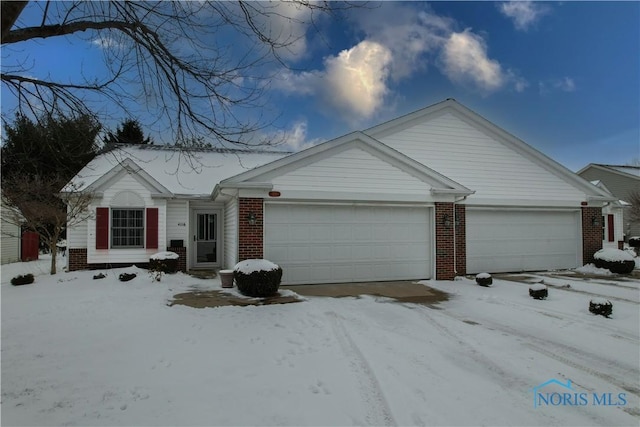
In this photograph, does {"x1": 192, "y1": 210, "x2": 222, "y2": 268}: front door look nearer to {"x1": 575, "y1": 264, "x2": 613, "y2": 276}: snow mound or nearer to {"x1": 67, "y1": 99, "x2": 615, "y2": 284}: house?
{"x1": 67, "y1": 99, "x2": 615, "y2": 284}: house

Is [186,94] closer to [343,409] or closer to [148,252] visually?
[343,409]

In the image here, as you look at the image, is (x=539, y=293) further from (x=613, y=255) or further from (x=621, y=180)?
(x=621, y=180)

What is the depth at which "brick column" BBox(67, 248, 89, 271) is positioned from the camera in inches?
537

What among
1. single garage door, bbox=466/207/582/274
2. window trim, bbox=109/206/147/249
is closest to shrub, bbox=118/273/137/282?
window trim, bbox=109/206/147/249

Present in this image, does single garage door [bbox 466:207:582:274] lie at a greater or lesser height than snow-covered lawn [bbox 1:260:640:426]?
greater

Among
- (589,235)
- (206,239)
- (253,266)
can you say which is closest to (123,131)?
(253,266)

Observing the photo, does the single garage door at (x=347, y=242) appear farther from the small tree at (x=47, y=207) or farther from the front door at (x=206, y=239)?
the small tree at (x=47, y=207)

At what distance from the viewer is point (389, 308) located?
308 inches

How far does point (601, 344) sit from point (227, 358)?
543 cm

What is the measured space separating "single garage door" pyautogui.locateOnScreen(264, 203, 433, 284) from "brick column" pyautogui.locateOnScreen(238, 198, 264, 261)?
321 mm

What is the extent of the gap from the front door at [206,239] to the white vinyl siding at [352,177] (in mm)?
6033

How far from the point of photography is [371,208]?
11.4 meters

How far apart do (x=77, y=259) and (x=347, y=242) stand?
9909 mm

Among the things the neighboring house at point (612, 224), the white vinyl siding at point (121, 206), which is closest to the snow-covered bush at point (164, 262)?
the white vinyl siding at point (121, 206)
